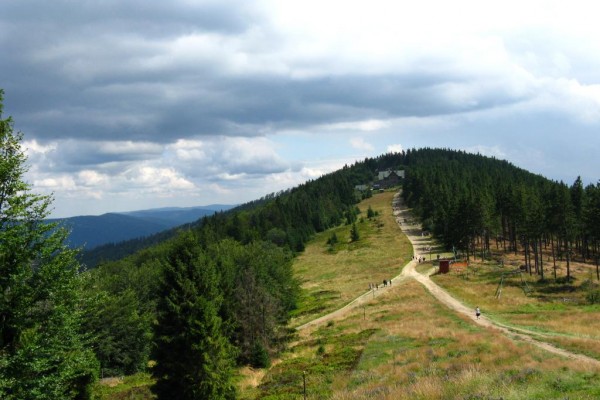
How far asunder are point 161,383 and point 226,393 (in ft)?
14.8

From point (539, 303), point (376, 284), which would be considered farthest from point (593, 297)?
point (376, 284)

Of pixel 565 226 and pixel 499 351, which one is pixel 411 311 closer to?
pixel 499 351

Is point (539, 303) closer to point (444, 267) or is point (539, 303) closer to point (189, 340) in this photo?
→ point (444, 267)

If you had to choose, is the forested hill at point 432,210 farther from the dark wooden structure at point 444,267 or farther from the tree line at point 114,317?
the tree line at point 114,317

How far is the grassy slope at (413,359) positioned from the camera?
17547 mm

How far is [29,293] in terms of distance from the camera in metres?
17.3

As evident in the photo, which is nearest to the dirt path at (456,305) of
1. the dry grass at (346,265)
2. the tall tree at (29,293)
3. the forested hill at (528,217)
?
the dry grass at (346,265)

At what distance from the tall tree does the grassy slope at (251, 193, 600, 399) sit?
1259 centimetres

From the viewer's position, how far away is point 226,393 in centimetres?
2820

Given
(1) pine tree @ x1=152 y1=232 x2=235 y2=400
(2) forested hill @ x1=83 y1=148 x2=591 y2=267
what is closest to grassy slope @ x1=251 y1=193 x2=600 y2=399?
(1) pine tree @ x1=152 y1=232 x2=235 y2=400

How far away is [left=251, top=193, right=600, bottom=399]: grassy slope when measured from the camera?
1755cm

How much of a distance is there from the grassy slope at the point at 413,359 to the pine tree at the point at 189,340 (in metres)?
4.24

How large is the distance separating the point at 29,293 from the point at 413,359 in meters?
22.9

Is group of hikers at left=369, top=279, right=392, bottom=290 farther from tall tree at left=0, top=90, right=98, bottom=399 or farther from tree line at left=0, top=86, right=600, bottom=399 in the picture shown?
tall tree at left=0, top=90, right=98, bottom=399
